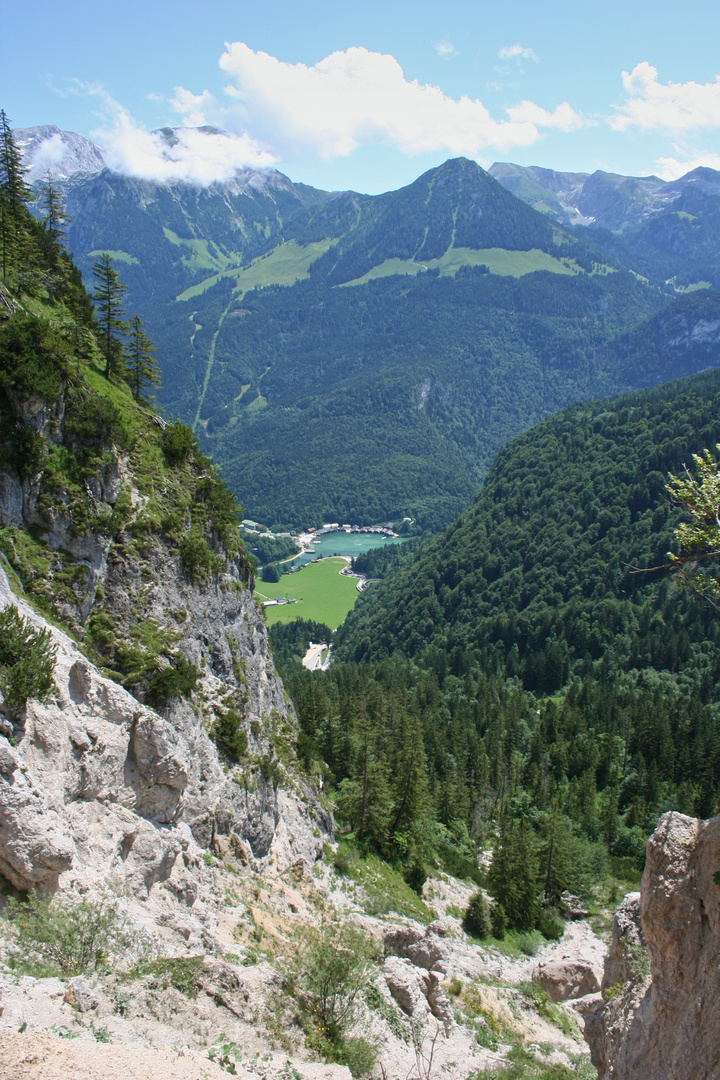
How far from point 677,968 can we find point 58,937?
688 inches

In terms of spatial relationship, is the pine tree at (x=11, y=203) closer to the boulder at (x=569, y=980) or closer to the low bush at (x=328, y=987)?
the low bush at (x=328, y=987)

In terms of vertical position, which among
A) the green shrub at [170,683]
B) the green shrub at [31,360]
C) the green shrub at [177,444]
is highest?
the green shrub at [31,360]

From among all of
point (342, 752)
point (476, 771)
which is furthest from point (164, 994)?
point (476, 771)

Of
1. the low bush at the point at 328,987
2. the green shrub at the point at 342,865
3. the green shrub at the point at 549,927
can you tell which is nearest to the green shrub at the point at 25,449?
the low bush at the point at 328,987

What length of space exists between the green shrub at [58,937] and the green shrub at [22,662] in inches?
234

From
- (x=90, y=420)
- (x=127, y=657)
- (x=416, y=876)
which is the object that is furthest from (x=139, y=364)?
(x=416, y=876)

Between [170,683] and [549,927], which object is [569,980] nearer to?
[549,927]

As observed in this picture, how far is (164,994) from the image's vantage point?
19688 millimetres

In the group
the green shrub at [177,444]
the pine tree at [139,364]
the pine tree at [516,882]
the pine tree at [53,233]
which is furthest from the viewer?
the pine tree at [53,233]

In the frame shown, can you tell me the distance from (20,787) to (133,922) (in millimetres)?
6613

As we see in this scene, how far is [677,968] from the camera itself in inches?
743

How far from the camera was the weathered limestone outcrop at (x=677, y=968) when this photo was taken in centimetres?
1758

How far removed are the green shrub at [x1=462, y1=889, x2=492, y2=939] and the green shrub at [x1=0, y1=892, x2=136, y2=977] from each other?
37.5 metres

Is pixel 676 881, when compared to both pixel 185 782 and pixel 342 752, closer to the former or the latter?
pixel 185 782
